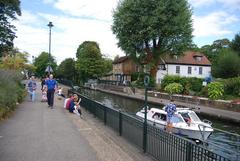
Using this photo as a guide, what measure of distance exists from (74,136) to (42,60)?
456 feet

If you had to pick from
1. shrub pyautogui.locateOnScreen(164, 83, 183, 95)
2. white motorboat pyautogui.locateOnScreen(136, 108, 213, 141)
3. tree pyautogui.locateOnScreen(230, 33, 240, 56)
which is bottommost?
white motorboat pyautogui.locateOnScreen(136, 108, 213, 141)

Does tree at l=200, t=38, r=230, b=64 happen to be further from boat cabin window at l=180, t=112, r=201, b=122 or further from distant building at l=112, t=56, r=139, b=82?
boat cabin window at l=180, t=112, r=201, b=122

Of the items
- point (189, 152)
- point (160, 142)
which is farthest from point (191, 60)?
point (189, 152)

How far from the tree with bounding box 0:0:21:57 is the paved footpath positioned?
3042cm

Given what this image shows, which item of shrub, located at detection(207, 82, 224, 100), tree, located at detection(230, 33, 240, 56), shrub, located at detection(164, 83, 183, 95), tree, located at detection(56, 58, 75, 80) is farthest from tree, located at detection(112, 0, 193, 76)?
tree, located at detection(56, 58, 75, 80)

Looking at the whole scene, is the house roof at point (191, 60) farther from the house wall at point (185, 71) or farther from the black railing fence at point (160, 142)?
the black railing fence at point (160, 142)

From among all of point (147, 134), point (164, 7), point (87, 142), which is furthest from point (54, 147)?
point (164, 7)

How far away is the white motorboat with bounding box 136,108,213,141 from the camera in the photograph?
18797 mm

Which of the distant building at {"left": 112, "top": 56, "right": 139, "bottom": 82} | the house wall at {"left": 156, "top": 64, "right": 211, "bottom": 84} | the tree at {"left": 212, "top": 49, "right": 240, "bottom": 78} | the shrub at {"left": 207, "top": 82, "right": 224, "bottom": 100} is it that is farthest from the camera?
the distant building at {"left": 112, "top": 56, "right": 139, "bottom": 82}

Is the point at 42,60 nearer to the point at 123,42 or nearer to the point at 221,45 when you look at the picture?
the point at 221,45

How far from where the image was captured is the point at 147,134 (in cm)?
1058

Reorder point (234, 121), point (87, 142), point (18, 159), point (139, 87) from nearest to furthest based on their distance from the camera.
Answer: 1. point (18, 159)
2. point (87, 142)
3. point (234, 121)
4. point (139, 87)

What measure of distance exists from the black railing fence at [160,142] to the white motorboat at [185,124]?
5288mm

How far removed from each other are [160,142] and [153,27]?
44597 millimetres
